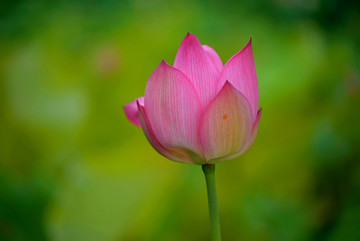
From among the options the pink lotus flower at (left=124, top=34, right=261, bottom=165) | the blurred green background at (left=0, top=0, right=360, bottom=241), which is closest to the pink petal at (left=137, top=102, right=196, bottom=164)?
the pink lotus flower at (left=124, top=34, right=261, bottom=165)

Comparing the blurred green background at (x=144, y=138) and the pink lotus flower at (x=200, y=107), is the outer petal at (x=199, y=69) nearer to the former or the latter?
the pink lotus flower at (x=200, y=107)

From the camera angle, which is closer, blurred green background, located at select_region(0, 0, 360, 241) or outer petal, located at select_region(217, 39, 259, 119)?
outer petal, located at select_region(217, 39, 259, 119)

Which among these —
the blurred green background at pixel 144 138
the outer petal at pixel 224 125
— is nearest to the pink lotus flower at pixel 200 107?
the outer petal at pixel 224 125

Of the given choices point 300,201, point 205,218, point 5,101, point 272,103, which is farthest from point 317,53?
point 5,101

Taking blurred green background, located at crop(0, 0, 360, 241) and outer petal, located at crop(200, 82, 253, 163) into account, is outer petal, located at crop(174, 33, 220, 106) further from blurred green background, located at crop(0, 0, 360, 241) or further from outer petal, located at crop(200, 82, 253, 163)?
blurred green background, located at crop(0, 0, 360, 241)

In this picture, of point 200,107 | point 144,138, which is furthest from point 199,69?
point 144,138

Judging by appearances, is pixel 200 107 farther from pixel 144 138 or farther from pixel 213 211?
pixel 144 138

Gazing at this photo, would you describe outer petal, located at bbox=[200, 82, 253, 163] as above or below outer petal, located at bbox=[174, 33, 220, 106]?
below

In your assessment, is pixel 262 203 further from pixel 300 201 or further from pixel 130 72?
pixel 130 72
